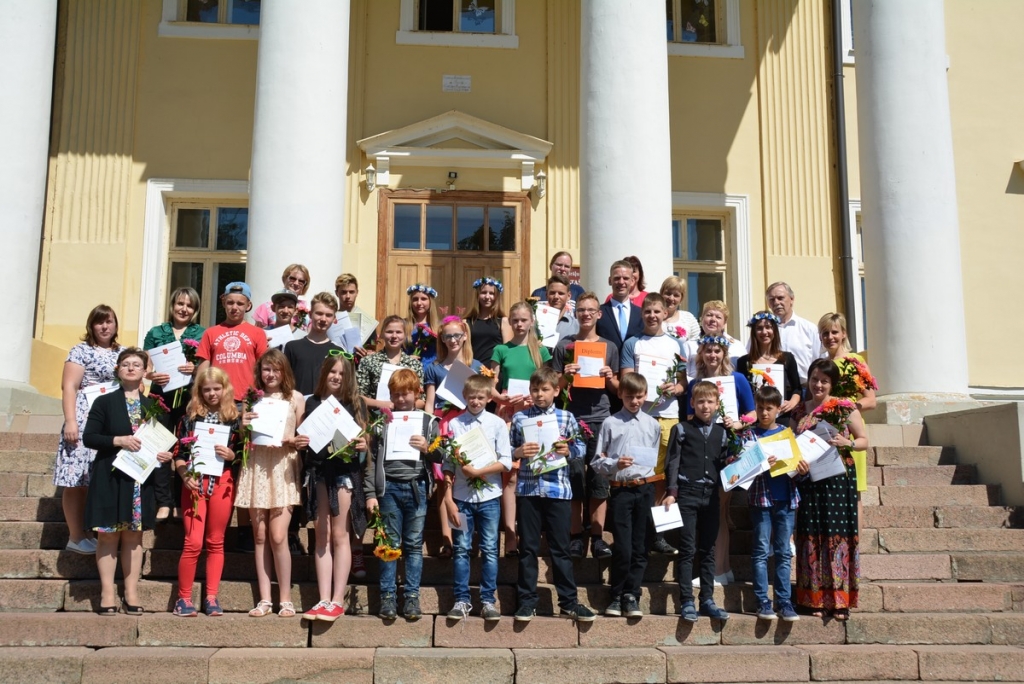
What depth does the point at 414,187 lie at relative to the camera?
1345 centimetres

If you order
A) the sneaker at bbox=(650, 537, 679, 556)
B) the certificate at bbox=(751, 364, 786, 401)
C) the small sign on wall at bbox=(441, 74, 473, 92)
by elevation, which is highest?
the small sign on wall at bbox=(441, 74, 473, 92)

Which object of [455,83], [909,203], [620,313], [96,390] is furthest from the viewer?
[455,83]

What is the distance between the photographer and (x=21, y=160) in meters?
10.0

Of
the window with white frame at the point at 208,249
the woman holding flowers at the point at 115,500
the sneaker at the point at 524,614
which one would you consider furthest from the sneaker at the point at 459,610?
the window with white frame at the point at 208,249

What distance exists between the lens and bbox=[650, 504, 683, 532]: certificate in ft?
21.5

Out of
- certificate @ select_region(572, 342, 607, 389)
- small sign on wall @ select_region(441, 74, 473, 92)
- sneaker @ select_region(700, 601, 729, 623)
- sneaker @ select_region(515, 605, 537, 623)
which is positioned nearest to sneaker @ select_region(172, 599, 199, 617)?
sneaker @ select_region(515, 605, 537, 623)

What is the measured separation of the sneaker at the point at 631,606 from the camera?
6477 millimetres

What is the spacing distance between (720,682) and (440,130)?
29.3ft

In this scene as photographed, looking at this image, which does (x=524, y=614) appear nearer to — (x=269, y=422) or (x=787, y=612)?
(x=787, y=612)

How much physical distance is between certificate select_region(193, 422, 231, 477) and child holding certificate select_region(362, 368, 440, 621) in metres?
0.93

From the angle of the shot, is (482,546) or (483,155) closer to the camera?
(482,546)

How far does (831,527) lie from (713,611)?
97 centimetres

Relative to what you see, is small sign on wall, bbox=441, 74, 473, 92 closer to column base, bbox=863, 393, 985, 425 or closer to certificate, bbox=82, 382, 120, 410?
column base, bbox=863, 393, 985, 425

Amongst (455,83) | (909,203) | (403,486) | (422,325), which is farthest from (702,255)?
(403,486)
